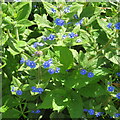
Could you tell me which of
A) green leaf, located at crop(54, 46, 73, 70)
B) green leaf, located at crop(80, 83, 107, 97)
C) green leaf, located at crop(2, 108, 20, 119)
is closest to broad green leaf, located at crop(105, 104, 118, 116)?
green leaf, located at crop(80, 83, 107, 97)

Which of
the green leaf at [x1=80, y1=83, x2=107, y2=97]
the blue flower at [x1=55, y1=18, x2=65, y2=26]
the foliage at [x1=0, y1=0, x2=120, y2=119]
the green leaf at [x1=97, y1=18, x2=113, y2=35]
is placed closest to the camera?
the blue flower at [x1=55, y1=18, x2=65, y2=26]

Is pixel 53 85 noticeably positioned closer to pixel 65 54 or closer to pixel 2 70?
pixel 65 54

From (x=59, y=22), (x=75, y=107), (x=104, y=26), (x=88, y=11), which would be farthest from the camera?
(x=88, y=11)

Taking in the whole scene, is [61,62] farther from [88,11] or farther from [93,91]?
[88,11]

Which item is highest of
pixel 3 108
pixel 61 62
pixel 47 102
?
pixel 61 62

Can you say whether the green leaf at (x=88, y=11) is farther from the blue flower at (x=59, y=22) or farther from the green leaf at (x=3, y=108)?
the green leaf at (x=3, y=108)

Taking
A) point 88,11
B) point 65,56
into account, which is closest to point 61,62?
point 65,56

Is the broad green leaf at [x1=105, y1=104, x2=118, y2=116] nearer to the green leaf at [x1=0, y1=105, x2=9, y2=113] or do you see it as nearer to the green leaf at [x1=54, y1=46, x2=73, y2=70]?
the green leaf at [x1=54, y1=46, x2=73, y2=70]

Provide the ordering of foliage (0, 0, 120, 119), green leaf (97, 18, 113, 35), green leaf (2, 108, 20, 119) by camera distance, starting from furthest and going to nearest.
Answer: green leaf (2, 108, 20, 119) < green leaf (97, 18, 113, 35) < foliage (0, 0, 120, 119)
